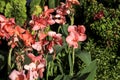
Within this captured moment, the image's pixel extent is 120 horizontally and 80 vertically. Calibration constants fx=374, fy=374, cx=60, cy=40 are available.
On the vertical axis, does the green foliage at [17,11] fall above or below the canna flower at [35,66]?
above

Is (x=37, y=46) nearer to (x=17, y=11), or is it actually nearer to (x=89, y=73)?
(x=89, y=73)

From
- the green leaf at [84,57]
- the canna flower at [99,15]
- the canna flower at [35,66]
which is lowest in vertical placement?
the green leaf at [84,57]

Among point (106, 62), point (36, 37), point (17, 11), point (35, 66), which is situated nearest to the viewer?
point (35, 66)

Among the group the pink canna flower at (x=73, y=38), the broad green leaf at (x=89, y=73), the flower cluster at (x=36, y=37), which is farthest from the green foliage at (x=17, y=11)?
the pink canna flower at (x=73, y=38)

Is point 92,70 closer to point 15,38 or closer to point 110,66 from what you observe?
point 15,38

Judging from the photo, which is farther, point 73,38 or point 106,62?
point 106,62

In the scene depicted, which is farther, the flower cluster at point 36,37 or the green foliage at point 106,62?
the green foliage at point 106,62

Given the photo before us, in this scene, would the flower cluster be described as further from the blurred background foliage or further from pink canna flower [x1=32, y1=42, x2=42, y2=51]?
the blurred background foliage

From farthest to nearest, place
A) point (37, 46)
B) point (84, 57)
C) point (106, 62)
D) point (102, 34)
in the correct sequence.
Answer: point (102, 34)
point (106, 62)
point (84, 57)
point (37, 46)

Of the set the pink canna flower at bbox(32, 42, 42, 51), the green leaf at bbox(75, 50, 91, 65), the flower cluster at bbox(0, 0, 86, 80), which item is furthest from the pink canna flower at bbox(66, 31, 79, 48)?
the green leaf at bbox(75, 50, 91, 65)

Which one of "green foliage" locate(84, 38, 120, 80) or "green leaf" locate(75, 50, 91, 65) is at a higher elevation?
"green leaf" locate(75, 50, 91, 65)

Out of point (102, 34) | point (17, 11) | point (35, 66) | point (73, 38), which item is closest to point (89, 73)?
point (73, 38)

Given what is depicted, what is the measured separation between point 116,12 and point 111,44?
0.39 metres

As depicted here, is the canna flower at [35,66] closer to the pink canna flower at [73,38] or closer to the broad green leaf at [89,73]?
the pink canna flower at [73,38]
